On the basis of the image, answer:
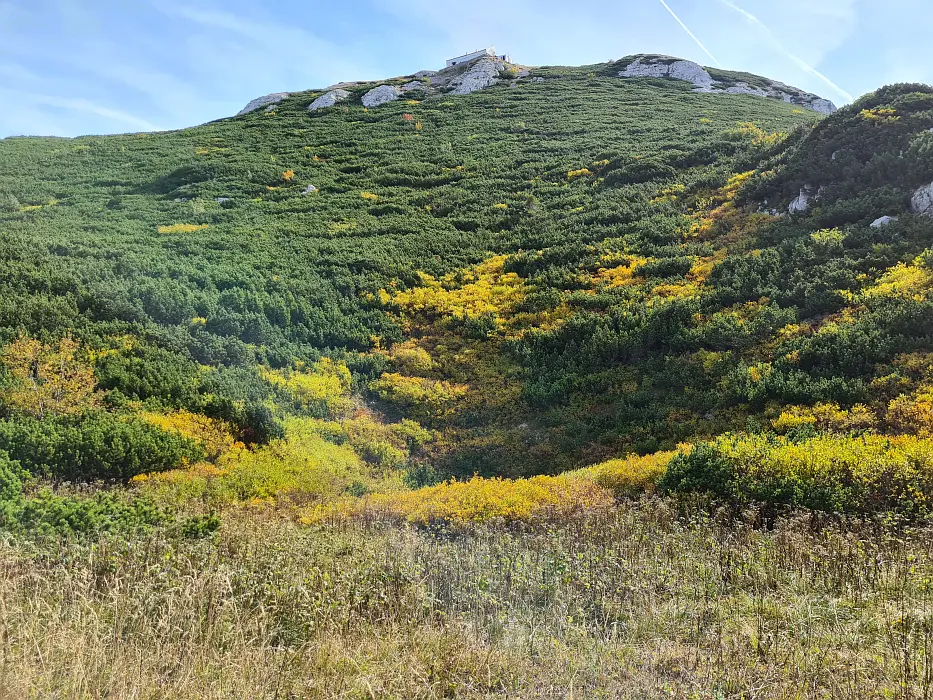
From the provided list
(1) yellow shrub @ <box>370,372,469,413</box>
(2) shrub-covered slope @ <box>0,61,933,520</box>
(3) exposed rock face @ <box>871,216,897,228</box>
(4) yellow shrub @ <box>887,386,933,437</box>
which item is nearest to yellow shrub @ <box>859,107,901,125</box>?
(2) shrub-covered slope @ <box>0,61,933,520</box>

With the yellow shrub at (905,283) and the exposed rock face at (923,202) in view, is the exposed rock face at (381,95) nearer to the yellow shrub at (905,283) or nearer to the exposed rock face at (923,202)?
the exposed rock face at (923,202)

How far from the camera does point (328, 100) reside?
6009 centimetres

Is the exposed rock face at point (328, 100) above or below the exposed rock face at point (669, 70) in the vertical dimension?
below

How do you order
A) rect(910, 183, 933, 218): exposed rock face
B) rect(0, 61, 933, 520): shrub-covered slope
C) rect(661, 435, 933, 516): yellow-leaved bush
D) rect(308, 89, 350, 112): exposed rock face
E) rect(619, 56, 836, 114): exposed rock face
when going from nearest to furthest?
rect(661, 435, 933, 516): yellow-leaved bush → rect(0, 61, 933, 520): shrub-covered slope → rect(910, 183, 933, 218): exposed rock face → rect(308, 89, 350, 112): exposed rock face → rect(619, 56, 836, 114): exposed rock face

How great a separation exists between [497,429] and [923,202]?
15312 millimetres

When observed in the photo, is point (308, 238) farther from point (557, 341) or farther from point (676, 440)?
point (676, 440)

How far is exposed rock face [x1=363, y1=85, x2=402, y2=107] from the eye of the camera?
200 ft

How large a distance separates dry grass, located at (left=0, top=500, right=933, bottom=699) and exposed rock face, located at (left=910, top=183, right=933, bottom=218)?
15.3 meters

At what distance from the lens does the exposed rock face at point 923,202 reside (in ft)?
53.9

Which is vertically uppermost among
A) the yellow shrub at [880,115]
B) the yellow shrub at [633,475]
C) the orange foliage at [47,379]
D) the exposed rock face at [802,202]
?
the yellow shrub at [880,115]

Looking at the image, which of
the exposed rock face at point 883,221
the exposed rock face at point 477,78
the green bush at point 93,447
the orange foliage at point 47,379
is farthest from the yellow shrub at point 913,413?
the exposed rock face at point 477,78

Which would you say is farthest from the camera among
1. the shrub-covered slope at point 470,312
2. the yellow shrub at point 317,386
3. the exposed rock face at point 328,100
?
the exposed rock face at point 328,100

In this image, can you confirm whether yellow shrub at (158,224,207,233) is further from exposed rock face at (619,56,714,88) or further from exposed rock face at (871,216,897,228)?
exposed rock face at (619,56,714,88)

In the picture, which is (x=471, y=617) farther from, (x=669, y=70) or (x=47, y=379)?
(x=669, y=70)
